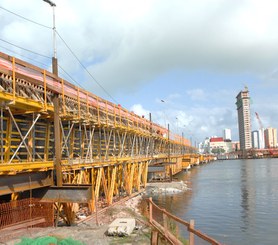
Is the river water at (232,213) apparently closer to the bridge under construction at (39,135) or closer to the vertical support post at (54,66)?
the bridge under construction at (39,135)

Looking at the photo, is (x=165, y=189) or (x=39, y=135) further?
(x=165, y=189)

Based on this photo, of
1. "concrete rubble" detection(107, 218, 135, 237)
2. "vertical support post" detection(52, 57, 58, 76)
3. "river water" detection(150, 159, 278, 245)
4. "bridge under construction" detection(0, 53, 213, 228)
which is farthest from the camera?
"river water" detection(150, 159, 278, 245)

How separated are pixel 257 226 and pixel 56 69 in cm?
1957

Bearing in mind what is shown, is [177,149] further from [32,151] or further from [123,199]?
[32,151]

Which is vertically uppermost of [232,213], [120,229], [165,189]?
[120,229]

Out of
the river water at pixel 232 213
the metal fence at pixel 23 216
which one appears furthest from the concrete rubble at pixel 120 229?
the river water at pixel 232 213

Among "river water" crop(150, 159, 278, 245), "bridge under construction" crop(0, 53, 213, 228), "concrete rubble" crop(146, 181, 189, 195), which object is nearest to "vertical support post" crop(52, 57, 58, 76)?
"bridge under construction" crop(0, 53, 213, 228)

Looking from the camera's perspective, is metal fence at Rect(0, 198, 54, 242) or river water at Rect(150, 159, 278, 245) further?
river water at Rect(150, 159, 278, 245)

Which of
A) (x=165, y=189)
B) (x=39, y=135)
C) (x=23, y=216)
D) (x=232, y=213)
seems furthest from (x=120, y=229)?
(x=165, y=189)

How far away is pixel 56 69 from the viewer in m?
18.5

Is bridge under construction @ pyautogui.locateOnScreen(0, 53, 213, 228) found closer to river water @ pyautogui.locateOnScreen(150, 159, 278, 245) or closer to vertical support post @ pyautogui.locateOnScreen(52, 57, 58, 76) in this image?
vertical support post @ pyautogui.locateOnScreen(52, 57, 58, 76)

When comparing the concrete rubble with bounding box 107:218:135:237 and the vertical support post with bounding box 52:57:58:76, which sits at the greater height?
the vertical support post with bounding box 52:57:58:76

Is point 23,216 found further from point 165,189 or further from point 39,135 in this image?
point 165,189

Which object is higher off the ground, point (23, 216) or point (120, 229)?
point (23, 216)
